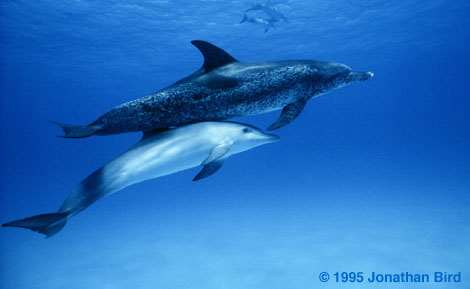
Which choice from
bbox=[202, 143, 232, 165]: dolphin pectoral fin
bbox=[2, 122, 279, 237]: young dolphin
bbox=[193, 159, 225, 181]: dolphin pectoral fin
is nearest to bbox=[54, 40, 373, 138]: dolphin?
bbox=[2, 122, 279, 237]: young dolphin

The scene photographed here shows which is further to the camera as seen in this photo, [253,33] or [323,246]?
[253,33]

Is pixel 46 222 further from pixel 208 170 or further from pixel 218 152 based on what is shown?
pixel 218 152

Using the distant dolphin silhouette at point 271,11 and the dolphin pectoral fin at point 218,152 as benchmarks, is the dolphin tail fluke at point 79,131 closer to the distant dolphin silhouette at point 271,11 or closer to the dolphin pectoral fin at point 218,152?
the dolphin pectoral fin at point 218,152

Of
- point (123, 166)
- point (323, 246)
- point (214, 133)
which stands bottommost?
point (323, 246)

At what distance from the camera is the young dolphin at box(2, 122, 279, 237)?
11.1 ft

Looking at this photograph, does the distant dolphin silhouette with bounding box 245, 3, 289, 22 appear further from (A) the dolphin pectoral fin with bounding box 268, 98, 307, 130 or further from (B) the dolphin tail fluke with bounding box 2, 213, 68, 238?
(B) the dolphin tail fluke with bounding box 2, 213, 68, 238

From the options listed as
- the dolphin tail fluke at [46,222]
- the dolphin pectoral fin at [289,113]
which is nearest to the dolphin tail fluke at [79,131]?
the dolphin tail fluke at [46,222]

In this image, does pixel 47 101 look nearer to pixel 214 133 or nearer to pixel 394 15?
pixel 394 15

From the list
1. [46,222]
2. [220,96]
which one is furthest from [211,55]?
[46,222]

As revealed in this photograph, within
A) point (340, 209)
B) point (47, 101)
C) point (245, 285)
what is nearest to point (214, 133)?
point (245, 285)

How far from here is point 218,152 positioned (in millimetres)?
3654

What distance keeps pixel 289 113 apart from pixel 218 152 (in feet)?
3.93

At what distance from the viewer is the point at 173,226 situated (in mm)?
16453

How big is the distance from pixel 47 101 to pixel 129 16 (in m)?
41.1
